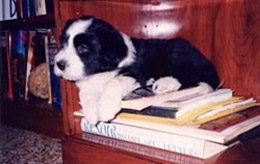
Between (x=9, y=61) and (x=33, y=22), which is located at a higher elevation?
(x=33, y=22)

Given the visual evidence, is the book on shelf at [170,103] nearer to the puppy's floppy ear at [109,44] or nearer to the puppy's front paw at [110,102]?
the puppy's front paw at [110,102]

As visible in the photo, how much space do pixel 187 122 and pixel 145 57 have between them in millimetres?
303

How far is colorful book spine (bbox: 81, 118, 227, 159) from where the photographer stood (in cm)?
62

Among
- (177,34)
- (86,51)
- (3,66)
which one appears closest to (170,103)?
(86,51)

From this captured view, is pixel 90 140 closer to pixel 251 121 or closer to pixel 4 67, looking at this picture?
pixel 251 121

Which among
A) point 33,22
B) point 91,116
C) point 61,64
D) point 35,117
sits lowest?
point 35,117

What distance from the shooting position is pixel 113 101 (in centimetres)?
73

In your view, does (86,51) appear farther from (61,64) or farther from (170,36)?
(170,36)

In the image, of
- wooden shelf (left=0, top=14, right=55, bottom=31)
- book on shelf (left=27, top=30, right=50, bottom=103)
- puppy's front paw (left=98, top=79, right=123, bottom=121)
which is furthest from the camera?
book on shelf (left=27, top=30, right=50, bottom=103)

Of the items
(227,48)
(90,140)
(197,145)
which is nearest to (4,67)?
(90,140)

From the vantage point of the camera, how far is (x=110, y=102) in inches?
28.5

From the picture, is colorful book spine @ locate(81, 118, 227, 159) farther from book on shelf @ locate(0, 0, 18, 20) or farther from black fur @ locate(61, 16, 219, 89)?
book on shelf @ locate(0, 0, 18, 20)

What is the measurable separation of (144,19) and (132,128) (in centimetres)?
47

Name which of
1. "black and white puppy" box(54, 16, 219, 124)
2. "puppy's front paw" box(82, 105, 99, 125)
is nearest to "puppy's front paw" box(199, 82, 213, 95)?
"black and white puppy" box(54, 16, 219, 124)
